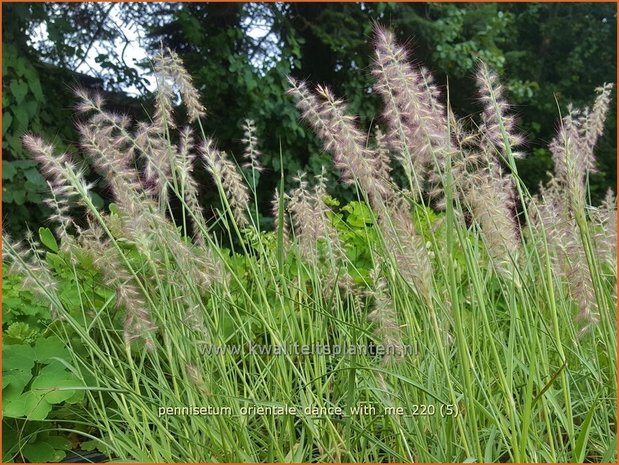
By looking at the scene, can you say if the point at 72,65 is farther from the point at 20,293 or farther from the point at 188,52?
the point at 20,293

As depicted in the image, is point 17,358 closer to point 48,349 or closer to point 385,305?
point 48,349

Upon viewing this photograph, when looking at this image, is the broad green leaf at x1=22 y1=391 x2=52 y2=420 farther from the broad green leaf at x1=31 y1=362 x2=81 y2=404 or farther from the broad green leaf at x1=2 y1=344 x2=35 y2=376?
the broad green leaf at x1=2 y1=344 x2=35 y2=376

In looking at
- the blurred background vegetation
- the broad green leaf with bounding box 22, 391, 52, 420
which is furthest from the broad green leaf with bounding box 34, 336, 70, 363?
the blurred background vegetation

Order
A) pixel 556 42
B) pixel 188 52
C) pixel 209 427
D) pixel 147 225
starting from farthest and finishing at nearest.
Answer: pixel 556 42, pixel 188 52, pixel 209 427, pixel 147 225

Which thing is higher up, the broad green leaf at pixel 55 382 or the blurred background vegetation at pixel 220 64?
the blurred background vegetation at pixel 220 64

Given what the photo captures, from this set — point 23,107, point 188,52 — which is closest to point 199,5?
point 188,52

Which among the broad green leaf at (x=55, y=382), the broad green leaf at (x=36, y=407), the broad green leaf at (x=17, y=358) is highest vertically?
the broad green leaf at (x=17, y=358)

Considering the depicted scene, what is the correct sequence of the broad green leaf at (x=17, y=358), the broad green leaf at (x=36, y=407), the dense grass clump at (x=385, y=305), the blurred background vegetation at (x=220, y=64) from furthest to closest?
the blurred background vegetation at (x=220, y=64), the broad green leaf at (x=17, y=358), the broad green leaf at (x=36, y=407), the dense grass clump at (x=385, y=305)

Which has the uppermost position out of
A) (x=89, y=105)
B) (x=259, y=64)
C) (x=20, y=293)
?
(x=259, y=64)

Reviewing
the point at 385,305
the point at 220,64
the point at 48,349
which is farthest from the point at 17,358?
the point at 220,64

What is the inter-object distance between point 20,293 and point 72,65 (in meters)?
3.06

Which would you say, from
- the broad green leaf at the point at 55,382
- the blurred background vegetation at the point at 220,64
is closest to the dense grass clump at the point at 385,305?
the broad green leaf at the point at 55,382

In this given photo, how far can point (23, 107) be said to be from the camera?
4094 millimetres

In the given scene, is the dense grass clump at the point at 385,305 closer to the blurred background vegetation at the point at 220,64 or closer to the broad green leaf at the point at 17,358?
the broad green leaf at the point at 17,358
